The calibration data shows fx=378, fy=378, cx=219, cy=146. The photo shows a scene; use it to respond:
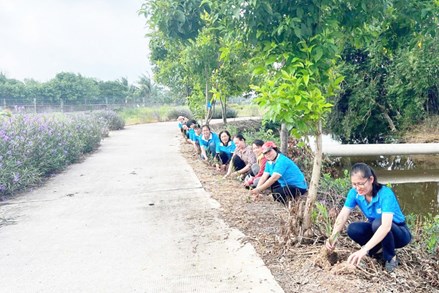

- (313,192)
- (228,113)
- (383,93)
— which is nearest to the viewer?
(313,192)

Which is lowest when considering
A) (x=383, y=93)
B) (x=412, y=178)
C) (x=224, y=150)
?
(x=412, y=178)

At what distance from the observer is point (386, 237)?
2.99 metres

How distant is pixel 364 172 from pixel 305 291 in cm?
102

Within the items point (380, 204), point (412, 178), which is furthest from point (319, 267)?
point (412, 178)

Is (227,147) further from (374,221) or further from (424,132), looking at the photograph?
(424,132)

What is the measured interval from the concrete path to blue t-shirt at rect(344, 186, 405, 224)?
3.19 feet

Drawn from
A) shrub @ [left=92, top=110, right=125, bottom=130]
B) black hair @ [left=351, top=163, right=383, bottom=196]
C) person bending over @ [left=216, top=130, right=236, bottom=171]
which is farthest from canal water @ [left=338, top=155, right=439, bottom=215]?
shrub @ [left=92, top=110, right=125, bottom=130]

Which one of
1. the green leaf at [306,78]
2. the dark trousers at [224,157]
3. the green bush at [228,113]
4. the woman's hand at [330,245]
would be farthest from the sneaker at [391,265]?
the green bush at [228,113]

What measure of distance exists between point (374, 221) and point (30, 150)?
239 inches

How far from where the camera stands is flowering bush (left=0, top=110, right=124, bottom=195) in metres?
6.10

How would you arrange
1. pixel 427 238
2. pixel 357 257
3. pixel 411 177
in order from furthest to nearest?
pixel 411 177, pixel 427 238, pixel 357 257

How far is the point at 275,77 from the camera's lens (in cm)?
348

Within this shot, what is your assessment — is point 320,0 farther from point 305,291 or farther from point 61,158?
point 61,158

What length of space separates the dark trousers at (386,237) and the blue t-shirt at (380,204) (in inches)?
2.4
